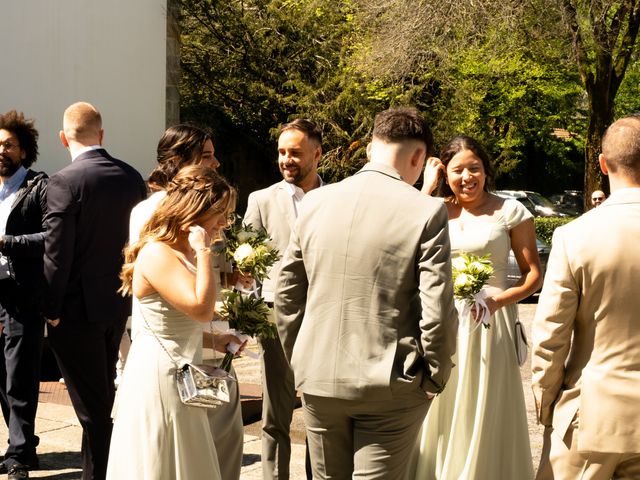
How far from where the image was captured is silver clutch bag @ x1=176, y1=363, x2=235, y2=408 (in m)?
4.64

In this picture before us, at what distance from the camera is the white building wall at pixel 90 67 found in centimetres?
1988

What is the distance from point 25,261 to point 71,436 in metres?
1.66

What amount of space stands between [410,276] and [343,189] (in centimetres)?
48

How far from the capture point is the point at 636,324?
4.14 metres

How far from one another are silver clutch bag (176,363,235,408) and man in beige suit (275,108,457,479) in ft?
1.20

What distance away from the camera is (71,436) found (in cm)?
817

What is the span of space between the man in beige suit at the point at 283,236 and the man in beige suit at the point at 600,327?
229cm

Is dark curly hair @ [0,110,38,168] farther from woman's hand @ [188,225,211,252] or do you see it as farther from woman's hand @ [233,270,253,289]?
woman's hand @ [188,225,211,252]

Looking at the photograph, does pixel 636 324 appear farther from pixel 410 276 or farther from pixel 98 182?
pixel 98 182

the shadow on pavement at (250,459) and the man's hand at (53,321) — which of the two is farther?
the shadow on pavement at (250,459)

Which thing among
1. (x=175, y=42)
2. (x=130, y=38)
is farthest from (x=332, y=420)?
(x=175, y=42)

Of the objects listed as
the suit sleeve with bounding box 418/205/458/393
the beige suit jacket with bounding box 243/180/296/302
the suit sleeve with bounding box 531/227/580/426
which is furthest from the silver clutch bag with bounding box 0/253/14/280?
the suit sleeve with bounding box 531/227/580/426

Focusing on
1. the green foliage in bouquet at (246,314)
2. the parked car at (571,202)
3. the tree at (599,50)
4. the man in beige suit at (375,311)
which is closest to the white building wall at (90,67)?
the tree at (599,50)

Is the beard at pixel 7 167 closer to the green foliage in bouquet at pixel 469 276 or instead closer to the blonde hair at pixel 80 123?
the blonde hair at pixel 80 123
